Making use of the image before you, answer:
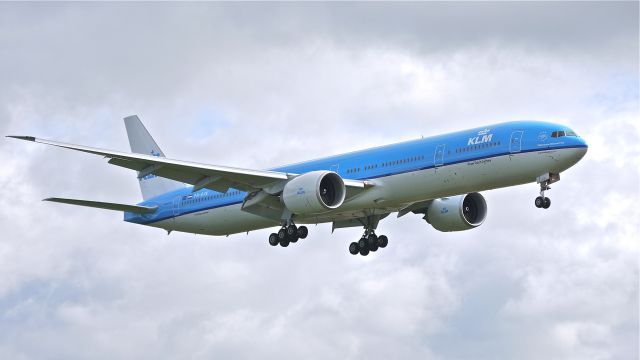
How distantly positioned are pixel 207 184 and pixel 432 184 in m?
10.6

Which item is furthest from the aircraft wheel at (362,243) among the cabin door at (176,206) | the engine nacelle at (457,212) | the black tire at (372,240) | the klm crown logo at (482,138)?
the klm crown logo at (482,138)

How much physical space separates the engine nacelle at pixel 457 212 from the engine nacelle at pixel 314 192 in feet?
26.3

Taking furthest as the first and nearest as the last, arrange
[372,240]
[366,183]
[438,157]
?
[372,240]
[366,183]
[438,157]

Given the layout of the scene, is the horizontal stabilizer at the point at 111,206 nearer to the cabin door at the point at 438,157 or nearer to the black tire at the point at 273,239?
the black tire at the point at 273,239

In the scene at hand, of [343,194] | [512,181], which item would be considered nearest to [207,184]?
[343,194]

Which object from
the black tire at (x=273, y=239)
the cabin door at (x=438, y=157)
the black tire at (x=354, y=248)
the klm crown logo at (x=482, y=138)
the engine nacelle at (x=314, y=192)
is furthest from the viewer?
the black tire at (x=354, y=248)

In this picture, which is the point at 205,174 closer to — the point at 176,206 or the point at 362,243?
the point at 176,206

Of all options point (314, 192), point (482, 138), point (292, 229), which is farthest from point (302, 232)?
point (482, 138)

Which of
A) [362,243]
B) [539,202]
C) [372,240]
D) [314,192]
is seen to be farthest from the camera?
[362,243]

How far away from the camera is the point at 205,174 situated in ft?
178

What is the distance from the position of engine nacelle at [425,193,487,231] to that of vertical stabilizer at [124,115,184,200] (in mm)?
14401

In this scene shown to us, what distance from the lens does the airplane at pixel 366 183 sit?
163ft

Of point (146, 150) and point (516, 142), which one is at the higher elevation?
point (146, 150)

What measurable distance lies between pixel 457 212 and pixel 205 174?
13.4 meters
